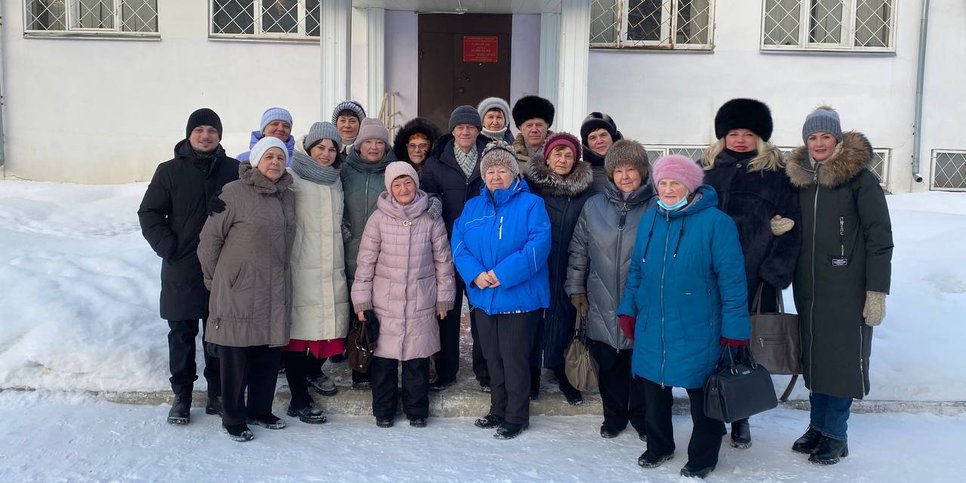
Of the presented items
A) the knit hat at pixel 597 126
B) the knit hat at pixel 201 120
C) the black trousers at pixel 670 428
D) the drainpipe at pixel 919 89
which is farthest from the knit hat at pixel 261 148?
the drainpipe at pixel 919 89

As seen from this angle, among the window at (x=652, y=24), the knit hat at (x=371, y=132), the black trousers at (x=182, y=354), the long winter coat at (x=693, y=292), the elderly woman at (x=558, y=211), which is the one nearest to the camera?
the long winter coat at (x=693, y=292)

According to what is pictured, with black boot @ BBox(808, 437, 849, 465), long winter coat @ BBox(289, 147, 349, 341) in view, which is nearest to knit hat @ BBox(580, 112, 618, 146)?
long winter coat @ BBox(289, 147, 349, 341)

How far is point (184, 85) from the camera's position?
965cm

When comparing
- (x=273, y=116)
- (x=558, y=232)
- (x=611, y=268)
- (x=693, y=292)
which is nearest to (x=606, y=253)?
(x=611, y=268)

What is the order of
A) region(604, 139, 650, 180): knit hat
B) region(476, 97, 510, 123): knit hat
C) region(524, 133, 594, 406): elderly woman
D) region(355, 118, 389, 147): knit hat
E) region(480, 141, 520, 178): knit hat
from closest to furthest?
region(604, 139, 650, 180): knit hat
region(480, 141, 520, 178): knit hat
region(524, 133, 594, 406): elderly woman
region(355, 118, 389, 147): knit hat
region(476, 97, 510, 123): knit hat

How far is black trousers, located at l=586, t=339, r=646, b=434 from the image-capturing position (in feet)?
13.2

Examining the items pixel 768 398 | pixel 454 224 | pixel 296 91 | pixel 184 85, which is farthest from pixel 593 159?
pixel 184 85

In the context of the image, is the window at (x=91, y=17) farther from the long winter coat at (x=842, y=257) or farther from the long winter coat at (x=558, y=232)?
the long winter coat at (x=842, y=257)

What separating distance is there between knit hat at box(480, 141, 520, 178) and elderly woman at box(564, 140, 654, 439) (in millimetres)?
460

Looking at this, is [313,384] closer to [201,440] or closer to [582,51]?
[201,440]

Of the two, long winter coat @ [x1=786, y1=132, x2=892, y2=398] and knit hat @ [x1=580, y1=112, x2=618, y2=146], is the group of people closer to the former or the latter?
long winter coat @ [x1=786, y1=132, x2=892, y2=398]

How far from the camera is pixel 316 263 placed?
13.6ft

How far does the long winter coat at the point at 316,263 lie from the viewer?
4102 mm

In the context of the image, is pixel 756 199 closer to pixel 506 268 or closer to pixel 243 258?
pixel 506 268
